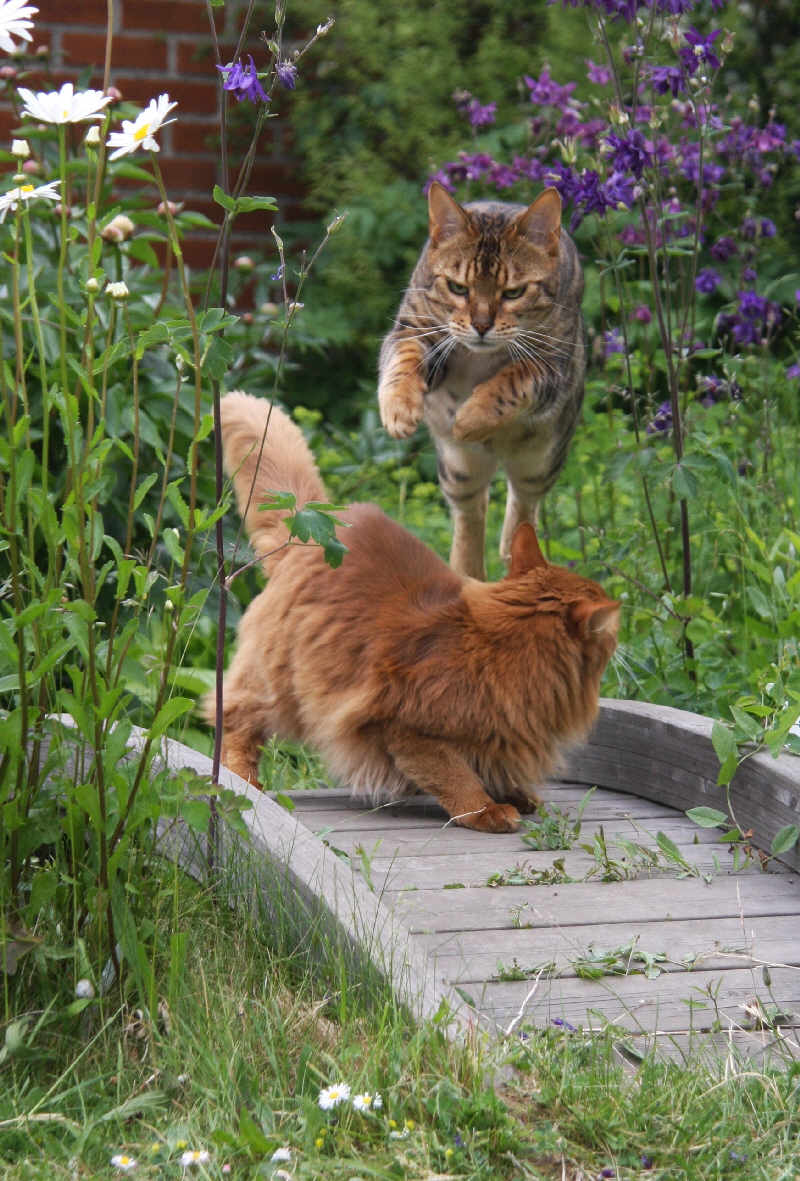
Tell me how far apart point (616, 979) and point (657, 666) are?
1616 mm

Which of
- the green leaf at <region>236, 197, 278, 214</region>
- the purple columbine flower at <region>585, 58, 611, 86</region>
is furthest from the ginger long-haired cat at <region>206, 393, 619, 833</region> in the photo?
the purple columbine flower at <region>585, 58, 611, 86</region>

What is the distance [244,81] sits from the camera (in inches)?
80.7

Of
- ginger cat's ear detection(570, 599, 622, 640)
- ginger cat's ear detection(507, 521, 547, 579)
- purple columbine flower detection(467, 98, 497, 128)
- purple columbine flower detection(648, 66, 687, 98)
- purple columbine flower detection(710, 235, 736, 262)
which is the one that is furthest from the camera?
purple columbine flower detection(467, 98, 497, 128)

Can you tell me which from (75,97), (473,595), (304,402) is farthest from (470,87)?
(75,97)

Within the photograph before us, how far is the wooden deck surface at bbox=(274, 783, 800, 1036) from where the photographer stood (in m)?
2.04

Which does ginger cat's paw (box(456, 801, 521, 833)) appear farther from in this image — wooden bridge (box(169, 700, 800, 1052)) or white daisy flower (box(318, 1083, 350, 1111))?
white daisy flower (box(318, 1083, 350, 1111))

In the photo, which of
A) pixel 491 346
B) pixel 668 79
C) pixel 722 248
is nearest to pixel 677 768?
pixel 491 346

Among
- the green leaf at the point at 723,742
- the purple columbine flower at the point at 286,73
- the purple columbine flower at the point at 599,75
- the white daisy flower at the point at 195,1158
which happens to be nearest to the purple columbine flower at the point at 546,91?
the purple columbine flower at the point at 599,75

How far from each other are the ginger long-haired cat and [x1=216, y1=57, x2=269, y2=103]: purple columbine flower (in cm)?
85

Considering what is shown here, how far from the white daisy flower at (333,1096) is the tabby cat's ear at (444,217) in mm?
2603

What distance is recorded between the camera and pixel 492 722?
2807 mm

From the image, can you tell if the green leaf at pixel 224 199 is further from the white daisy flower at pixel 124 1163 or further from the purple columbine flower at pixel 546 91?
the purple columbine flower at pixel 546 91

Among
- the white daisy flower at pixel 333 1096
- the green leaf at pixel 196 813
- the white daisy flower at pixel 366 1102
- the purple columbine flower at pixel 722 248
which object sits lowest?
the white daisy flower at pixel 333 1096

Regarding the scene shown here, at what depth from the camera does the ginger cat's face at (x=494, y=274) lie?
346 cm
